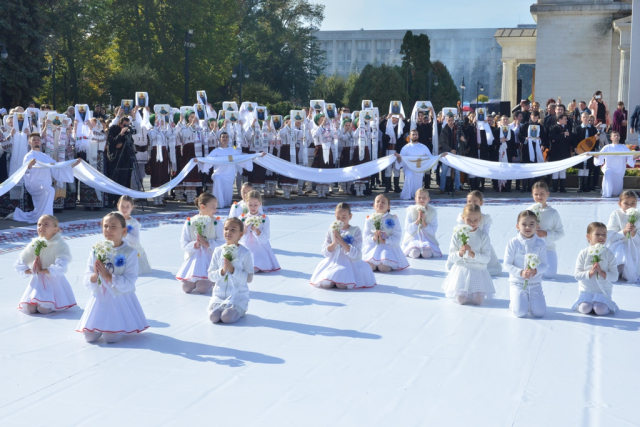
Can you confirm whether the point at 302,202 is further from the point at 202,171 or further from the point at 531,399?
the point at 531,399

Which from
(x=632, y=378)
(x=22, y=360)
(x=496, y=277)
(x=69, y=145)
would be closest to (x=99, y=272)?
(x=22, y=360)

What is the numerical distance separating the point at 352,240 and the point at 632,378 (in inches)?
150

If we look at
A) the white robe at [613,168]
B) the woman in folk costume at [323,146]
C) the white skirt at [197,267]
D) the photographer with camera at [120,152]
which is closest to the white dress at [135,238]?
the white skirt at [197,267]

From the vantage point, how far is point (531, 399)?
5.68 m

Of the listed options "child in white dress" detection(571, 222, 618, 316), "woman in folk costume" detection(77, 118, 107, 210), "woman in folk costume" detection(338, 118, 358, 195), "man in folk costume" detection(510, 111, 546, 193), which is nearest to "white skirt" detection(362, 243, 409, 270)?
"child in white dress" detection(571, 222, 618, 316)

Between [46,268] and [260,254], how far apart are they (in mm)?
3092

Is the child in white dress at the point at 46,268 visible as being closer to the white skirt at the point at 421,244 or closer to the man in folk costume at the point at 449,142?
the white skirt at the point at 421,244

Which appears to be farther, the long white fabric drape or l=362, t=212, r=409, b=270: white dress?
the long white fabric drape

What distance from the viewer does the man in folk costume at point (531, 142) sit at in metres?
20.8

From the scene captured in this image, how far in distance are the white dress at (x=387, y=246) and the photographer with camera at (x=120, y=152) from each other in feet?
26.1

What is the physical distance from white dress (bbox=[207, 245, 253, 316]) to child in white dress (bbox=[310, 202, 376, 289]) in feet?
5.36

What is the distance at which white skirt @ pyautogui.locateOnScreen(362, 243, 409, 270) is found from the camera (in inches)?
408

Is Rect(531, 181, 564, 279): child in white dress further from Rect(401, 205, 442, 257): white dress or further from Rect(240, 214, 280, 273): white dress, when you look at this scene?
Rect(240, 214, 280, 273): white dress

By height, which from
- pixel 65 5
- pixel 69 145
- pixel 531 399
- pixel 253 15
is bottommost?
pixel 531 399
